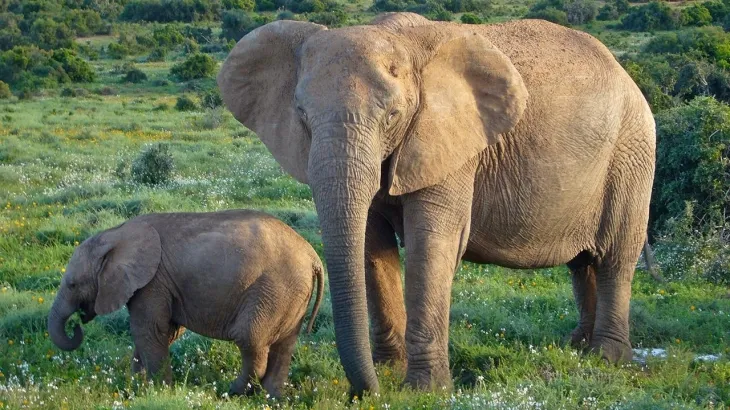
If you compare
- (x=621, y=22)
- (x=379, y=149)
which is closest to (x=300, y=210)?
(x=379, y=149)

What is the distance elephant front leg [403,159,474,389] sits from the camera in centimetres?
596

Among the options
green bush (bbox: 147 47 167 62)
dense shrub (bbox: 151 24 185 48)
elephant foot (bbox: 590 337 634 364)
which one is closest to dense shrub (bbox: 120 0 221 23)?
dense shrub (bbox: 151 24 185 48)

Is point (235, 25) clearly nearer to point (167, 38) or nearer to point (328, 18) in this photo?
point (167, 38)

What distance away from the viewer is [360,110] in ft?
17.2

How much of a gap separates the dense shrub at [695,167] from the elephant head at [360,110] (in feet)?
20.7

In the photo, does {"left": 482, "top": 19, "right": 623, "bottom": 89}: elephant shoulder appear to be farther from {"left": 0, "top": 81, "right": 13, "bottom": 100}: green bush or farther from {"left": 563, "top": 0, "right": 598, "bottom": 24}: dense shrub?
{"left": 563, "top": 0, "right": 598, "bottom": 24}: dense shrub

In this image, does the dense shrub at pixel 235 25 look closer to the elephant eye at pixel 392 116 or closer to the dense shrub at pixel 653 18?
the dense shrub at pixel 653 18

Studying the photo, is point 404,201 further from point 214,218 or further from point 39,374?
point 39,374

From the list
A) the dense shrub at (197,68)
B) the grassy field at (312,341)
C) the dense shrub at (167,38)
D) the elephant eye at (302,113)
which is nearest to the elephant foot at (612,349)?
the grassy field at (312,341)

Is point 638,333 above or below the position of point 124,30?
above

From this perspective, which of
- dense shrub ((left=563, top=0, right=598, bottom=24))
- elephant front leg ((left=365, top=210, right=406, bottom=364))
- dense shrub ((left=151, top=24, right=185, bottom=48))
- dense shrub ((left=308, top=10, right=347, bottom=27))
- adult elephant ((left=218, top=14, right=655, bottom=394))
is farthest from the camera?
dense shrub ((left=151, top=24, right=185, bottom=48))

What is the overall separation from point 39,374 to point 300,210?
6.46m

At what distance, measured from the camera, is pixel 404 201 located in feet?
19.6

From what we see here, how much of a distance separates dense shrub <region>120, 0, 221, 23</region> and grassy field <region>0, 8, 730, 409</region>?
48532 mm
